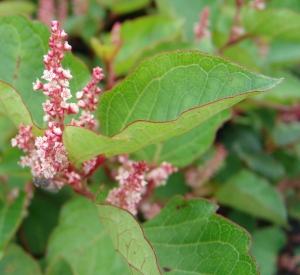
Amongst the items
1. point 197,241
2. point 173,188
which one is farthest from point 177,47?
point 197,241

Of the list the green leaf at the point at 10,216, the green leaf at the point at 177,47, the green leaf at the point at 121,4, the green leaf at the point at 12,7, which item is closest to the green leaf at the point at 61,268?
the green leaf at the point at 10,216

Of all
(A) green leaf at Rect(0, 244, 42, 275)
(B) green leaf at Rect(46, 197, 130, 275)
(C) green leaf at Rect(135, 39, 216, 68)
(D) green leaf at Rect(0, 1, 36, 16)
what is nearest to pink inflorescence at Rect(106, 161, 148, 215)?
(B) green leaf at Rect(46, 197, 130, 275)

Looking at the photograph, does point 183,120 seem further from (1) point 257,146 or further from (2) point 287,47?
(2) point 287,47

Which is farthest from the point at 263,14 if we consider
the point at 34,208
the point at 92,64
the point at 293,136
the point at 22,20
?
the point at 34,208

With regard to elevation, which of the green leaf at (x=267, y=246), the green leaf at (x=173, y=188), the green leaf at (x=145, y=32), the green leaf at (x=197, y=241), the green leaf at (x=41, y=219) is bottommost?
the green leaf at (x=267, y=246)

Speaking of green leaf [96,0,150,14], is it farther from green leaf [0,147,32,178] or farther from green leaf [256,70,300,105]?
green leaf [0,147,32,178]

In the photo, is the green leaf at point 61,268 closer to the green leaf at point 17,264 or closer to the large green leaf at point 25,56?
the green leaf at point 17,264
